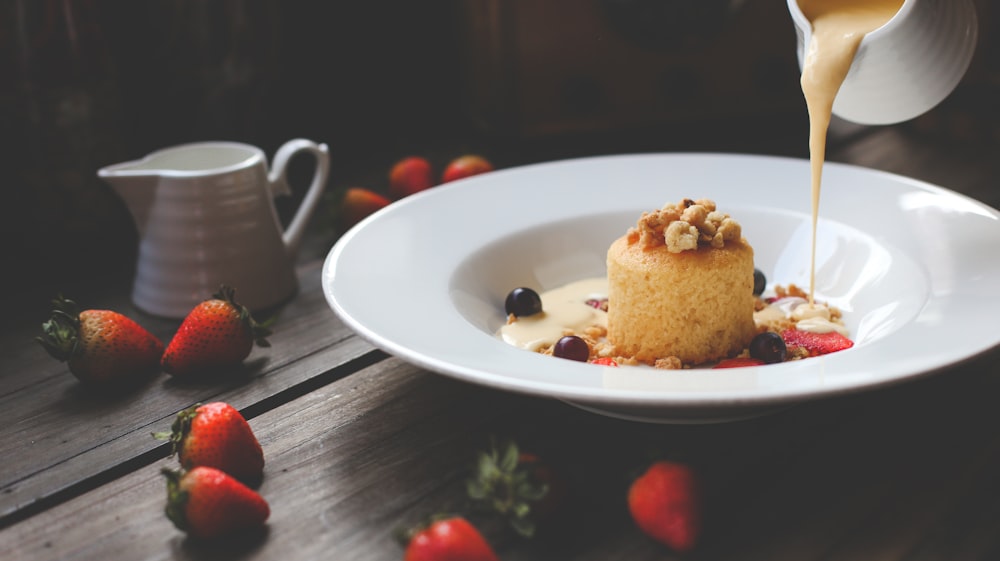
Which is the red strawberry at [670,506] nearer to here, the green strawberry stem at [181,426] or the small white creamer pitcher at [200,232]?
the green strawberry stem at [181,426]

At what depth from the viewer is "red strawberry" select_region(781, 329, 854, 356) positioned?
4.38 feet

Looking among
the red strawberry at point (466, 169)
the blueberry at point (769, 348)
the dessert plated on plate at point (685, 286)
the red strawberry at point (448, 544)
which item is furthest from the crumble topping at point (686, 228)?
the red strawberry at point (466, 169)

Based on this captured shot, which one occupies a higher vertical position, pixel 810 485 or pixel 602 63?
pixel 602 63

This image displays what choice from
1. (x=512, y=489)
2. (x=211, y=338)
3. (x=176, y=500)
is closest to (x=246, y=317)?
(x=211, y=338)

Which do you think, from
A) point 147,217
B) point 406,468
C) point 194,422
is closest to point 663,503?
point 406,468

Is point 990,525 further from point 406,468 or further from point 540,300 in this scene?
point 540,300

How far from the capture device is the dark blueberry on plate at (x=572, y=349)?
131 cm

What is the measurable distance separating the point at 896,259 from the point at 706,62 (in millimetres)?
1145

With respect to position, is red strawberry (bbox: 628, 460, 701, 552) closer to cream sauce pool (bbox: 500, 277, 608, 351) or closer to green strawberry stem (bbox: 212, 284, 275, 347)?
cream sauce pool (bbox: 500, 277, 608, 351)

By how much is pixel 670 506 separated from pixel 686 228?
0.48 metres

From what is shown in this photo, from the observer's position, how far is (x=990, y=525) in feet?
3.08

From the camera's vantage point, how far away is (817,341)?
136 centimetres

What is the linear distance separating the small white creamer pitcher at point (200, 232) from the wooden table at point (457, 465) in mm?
230

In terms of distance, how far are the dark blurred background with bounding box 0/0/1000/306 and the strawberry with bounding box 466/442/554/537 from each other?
1.09 metres
